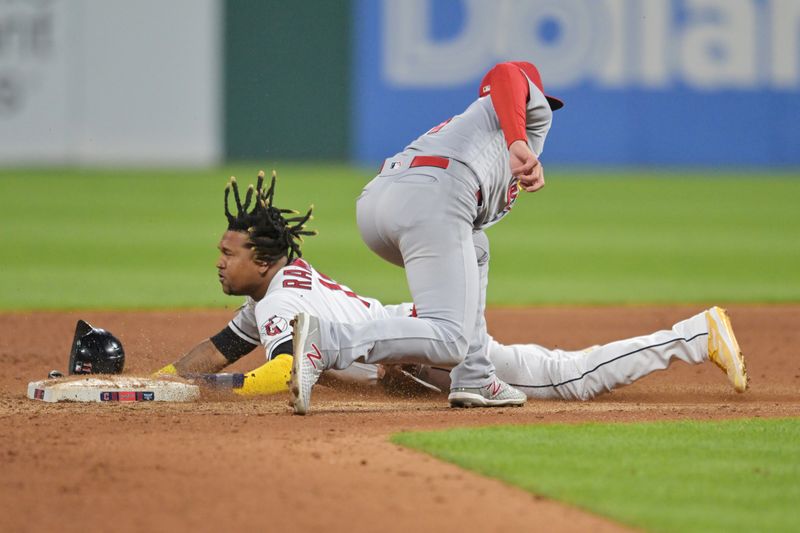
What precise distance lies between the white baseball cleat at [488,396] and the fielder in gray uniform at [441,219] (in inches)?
13.3

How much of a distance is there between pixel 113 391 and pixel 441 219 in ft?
5.00

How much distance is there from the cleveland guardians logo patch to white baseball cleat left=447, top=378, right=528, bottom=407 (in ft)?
2.24

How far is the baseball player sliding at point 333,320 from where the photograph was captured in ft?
17.2

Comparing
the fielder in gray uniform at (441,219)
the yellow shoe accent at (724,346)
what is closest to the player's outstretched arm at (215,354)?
the fielder in gray uniform at (441,219)

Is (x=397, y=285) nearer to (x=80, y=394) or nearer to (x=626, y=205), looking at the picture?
(x=80, y=394)

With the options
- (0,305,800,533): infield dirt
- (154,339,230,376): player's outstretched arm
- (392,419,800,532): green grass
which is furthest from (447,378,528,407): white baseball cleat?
(154,339,230,376): player's outstretched arm

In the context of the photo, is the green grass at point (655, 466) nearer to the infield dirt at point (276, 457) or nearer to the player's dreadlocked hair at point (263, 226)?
the infield dirt at point (276, 457)

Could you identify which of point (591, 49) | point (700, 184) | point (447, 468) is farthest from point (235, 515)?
point (591, 49)

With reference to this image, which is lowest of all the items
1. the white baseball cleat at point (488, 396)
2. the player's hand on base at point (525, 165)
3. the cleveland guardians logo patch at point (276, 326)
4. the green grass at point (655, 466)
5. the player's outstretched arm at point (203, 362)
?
the green grass at point (655, 466)

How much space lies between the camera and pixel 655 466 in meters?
4.09

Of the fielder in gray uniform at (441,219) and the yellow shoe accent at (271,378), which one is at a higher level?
the fielder in gray uniform at (441,219)

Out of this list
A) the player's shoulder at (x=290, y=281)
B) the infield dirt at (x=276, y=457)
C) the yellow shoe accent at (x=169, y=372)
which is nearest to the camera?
the infield dirt at (x=276, y=457)

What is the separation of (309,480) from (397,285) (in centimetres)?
602

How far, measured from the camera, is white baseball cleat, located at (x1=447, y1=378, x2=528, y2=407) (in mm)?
5203
